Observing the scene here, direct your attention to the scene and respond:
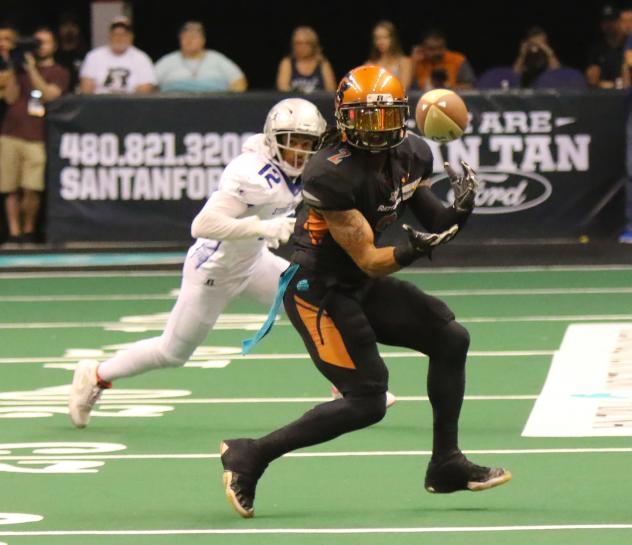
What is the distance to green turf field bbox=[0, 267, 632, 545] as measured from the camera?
6.44 m

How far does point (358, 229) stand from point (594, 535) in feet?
4.58

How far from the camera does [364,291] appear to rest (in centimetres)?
668

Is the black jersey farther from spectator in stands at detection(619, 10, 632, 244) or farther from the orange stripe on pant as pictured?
spectator in stands at detection(619, 10, 632, 244)

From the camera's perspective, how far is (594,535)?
6.18 meters

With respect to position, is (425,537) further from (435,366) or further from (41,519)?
(41,519)

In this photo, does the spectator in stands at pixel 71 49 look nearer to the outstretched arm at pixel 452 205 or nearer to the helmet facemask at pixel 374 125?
the outstretched arm at pixel 452 205

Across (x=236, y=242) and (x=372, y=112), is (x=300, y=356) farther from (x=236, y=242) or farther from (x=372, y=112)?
(x=372, y=112)

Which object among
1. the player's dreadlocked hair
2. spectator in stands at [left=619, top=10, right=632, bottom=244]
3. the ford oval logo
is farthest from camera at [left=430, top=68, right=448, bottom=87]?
the player's dreadlocked hair

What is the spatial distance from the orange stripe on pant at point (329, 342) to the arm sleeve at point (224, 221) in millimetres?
1197

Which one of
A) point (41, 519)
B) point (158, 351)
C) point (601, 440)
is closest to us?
point (41, 519)

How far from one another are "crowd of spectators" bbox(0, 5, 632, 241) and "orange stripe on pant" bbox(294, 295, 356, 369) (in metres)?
9.20

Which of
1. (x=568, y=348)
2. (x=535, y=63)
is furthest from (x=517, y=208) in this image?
(x=568, y=348)

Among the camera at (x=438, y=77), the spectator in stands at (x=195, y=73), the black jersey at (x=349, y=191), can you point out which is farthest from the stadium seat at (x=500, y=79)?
the black jersey at (x=349, y=191)

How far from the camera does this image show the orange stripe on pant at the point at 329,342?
655cm
